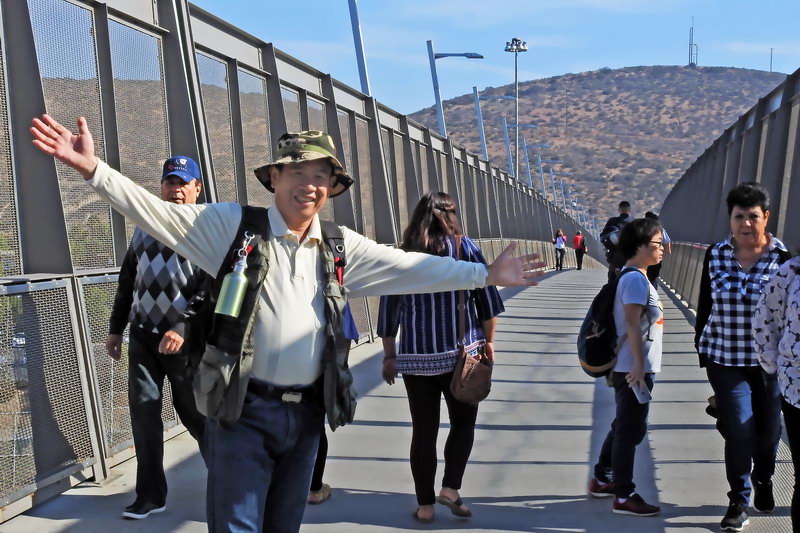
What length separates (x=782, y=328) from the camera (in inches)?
208

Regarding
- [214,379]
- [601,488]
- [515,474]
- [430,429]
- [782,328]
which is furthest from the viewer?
[515,474]

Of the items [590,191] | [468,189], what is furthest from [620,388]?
[590,191]

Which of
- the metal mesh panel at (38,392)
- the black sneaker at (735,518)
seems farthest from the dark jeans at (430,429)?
the metal mesh panel at (38,392)

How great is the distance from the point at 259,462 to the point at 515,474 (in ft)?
12.5

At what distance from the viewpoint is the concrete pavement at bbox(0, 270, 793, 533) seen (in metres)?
6.21

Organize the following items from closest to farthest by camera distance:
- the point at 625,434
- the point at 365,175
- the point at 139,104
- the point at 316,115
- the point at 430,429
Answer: the point at 430,429
the point at 625,434
the point at 139,104
the point at 316,115
the point at 365,175

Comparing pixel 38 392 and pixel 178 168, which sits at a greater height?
pixel 178 168

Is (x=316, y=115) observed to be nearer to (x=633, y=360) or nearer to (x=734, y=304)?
(x=633, y=360)

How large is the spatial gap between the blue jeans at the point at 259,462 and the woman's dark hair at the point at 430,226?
234 cm

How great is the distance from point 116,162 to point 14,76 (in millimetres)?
1501

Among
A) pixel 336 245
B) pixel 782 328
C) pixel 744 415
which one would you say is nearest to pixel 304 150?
A: pixel 336 245

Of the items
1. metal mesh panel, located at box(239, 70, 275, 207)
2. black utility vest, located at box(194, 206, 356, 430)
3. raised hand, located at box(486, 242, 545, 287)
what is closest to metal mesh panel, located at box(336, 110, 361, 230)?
metal mesh panel, located at box(239, 70, 275, 207)

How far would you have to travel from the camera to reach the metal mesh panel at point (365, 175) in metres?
17.0

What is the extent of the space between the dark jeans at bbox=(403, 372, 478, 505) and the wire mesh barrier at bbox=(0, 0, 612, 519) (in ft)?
6.59
